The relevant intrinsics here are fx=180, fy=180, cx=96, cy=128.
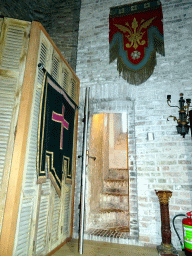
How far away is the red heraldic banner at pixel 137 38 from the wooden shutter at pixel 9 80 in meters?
1.82

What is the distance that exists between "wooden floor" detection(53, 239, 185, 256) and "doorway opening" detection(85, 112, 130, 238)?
0.65ft

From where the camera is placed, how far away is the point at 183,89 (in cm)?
290

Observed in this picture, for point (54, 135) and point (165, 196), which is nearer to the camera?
point (54, 135)

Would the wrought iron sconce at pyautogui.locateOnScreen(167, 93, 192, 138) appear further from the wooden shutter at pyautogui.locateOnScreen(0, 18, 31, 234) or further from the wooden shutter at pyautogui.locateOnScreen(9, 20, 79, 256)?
the wooden shutter at pyautogui.locateOnScreen(0, 18, 31, 234)

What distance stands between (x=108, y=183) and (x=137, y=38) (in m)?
3.40

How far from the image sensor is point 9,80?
198 cm

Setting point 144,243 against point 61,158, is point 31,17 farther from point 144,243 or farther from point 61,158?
point 144,243

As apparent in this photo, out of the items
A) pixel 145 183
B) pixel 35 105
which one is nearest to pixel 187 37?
pixel 145 183

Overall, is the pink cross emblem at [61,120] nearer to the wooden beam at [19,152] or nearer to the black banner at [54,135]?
the black banner at [54,135]

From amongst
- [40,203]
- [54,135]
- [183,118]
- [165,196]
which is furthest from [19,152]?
[183,118]

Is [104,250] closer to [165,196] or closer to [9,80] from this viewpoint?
[165,196]

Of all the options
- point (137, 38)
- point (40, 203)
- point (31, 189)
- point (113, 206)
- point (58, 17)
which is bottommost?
point (113, 206)

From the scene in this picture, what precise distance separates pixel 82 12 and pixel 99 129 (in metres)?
2.68

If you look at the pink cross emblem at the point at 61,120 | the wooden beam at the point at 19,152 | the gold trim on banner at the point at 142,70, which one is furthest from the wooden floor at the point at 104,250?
the gold trim on banner at the point at 142,70
